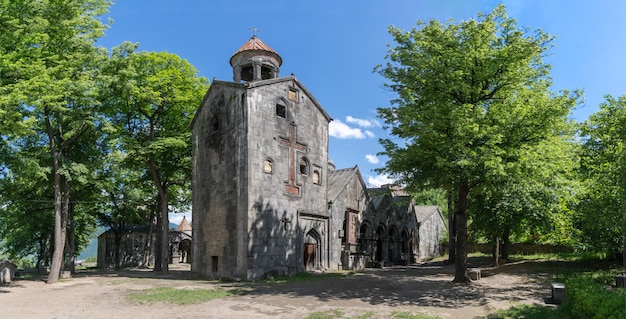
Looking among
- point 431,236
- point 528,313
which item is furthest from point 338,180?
point 528,313

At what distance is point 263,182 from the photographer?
25.6 meters

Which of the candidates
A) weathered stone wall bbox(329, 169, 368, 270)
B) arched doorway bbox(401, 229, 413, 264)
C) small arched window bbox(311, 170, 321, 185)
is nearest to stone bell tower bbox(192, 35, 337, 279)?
small arched window bbox(311, 170, 321, 185)

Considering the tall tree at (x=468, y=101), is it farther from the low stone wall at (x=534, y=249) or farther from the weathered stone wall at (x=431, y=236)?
the weathered stone wall at (x=431, y=236)

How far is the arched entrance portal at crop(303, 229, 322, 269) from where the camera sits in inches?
1121

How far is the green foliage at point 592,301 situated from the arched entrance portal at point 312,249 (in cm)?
1781

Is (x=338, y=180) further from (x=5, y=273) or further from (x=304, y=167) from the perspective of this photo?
(x=5, y=273)

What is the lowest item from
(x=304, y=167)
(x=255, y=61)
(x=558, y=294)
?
(x=558, y=294)

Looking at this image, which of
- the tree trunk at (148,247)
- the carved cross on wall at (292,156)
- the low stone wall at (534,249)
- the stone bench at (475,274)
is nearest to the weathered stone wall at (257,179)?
the carved cross on wall at (292,156)

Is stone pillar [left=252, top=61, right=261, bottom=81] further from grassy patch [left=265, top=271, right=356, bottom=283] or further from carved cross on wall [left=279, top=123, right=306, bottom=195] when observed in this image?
grassy patch [left=265, top=271, right=356, bottom=283]

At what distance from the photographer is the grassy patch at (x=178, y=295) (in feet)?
54.6

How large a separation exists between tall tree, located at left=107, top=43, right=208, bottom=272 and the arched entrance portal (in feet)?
34.8

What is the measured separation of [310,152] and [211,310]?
16.3m

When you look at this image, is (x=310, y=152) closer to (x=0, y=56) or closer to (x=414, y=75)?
(x=414, y=75)

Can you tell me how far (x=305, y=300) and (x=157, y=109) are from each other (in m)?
21.2
